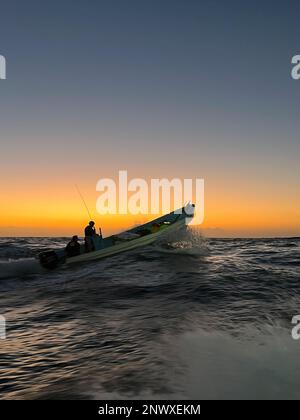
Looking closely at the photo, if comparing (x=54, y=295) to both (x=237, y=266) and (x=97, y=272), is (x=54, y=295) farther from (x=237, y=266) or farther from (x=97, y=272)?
(x=237, y=266)

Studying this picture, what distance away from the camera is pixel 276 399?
19.1 ft

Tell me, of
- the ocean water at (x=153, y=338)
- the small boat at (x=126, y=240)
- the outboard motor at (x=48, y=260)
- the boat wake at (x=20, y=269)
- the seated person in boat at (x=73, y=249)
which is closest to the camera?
the ocean water at (x=153, y=338)

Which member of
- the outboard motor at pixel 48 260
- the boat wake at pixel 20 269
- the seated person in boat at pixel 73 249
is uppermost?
the seated person in boat at pixel 73 249

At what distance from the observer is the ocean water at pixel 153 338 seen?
6266mm

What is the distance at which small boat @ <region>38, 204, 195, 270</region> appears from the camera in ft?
74.7

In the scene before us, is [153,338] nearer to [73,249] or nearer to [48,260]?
[48,260]

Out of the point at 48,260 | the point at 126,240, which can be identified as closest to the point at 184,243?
the point at 126,240

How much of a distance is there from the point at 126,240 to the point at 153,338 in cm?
1775

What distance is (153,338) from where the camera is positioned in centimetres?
866

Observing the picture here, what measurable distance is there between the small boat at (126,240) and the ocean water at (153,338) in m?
4.99

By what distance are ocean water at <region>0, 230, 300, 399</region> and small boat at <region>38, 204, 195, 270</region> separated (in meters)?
4.99

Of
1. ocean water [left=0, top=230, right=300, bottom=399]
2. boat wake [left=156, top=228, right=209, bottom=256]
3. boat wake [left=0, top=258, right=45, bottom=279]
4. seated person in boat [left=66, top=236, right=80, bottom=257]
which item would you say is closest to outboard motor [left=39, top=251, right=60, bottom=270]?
boat wake [left=0, top=258, right=45, bottom=279]

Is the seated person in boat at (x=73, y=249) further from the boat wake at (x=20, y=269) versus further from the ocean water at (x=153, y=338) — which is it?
the ocean water at (x=153, y=338)

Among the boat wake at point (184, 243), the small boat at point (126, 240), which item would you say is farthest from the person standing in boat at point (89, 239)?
the boat wake at point (184, 243)
